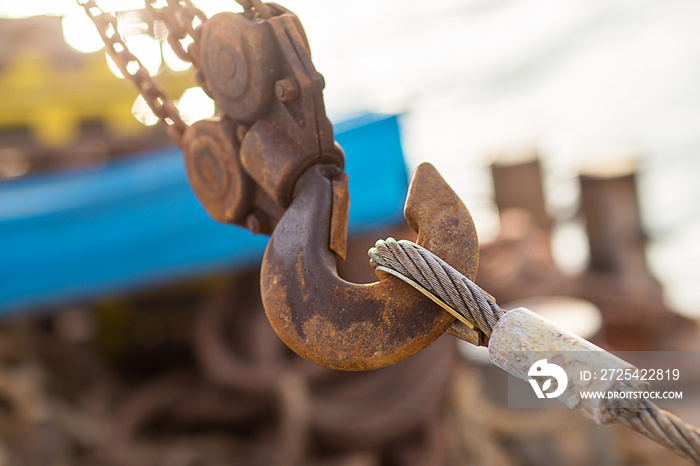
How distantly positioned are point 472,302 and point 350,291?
13 centimetres

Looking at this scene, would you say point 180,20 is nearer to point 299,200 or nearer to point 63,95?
point 299,200

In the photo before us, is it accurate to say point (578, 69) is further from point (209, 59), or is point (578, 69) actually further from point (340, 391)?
point (209, 59)

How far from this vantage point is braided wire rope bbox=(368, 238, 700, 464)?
0.53m

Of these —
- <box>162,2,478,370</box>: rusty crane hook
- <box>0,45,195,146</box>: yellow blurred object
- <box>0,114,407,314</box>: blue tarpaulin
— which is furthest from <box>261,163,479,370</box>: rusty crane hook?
<box>0,45,195,146</box>: yellow blurred object

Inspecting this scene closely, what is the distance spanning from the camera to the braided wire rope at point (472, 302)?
20.8 inches

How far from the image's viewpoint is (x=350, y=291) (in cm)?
67

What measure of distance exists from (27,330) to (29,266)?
34 centimetres

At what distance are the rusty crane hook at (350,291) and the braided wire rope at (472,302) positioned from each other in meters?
0.03

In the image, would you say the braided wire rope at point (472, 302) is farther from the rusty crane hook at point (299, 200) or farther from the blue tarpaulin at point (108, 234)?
the blue tarpaulin at point (108, 234)

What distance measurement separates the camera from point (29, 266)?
2457 mm

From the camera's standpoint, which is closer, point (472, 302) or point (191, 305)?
point (472, 302)

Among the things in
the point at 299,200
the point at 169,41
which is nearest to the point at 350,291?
the point at 299,200
